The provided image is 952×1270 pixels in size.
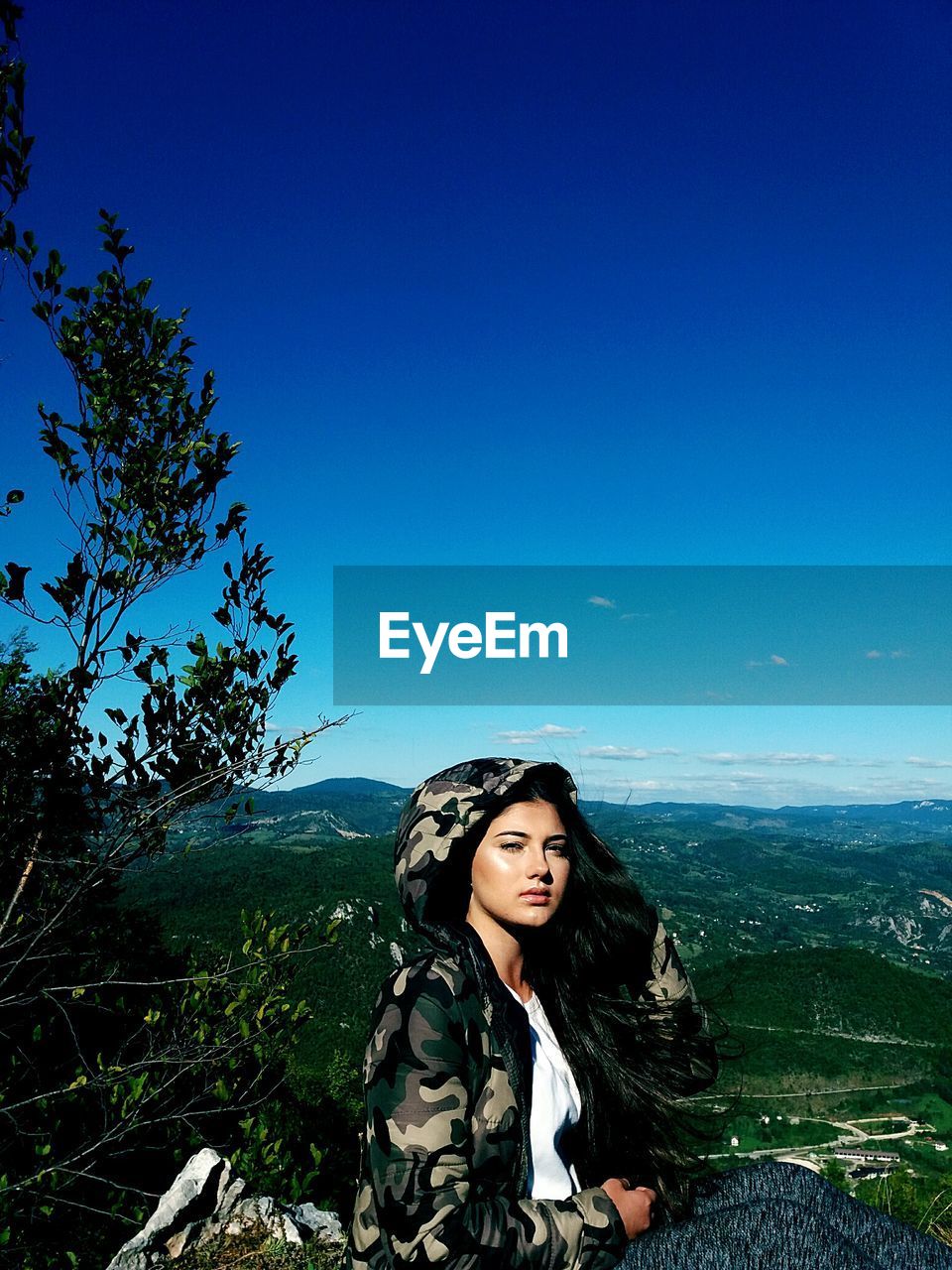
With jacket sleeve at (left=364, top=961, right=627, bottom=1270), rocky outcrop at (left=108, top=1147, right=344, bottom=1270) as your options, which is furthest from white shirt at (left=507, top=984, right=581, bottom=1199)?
rocky outcrop at (left=108, top=1147, right=344, bottom=1270)

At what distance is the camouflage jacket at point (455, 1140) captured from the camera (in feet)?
6.96

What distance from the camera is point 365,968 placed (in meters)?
72.1

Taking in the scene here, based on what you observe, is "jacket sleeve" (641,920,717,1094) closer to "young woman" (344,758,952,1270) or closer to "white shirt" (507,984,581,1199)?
"young woman" (344,758,952,1270)

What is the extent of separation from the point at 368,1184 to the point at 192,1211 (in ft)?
10.9

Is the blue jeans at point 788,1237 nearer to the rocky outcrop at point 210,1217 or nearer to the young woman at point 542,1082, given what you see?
the young woman at point 542,1082

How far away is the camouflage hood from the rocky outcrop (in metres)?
3.30

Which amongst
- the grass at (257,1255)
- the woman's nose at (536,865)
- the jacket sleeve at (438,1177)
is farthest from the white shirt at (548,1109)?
the grass at (257,1255)

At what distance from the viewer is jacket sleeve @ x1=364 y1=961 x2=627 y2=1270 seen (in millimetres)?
2111

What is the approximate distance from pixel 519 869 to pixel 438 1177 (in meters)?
0.91

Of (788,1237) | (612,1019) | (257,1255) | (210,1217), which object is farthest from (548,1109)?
(210,1217)

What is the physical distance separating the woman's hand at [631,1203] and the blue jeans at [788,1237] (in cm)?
5

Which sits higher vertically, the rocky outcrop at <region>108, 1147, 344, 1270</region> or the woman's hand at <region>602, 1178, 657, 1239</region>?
the woman's hand at <region>602, 1178, 657, 1239</region>

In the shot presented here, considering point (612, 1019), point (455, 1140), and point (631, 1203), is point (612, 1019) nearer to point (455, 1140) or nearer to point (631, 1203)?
point (631, 1203)

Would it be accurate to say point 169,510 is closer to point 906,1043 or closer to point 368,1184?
point 368,1184
